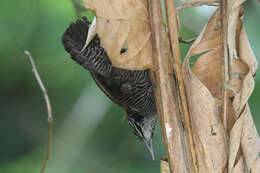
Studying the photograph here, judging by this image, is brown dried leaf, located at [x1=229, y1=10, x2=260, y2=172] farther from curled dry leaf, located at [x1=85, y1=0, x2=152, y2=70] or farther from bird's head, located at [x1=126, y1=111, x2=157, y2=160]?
bird's head, located at [x1=126, y1=111, x2=157, y2=160]

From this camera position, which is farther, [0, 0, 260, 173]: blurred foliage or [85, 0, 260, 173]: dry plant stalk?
[0, 0, 260, 173]: blurred foliage

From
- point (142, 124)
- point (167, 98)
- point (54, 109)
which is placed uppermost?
point (167, 98)

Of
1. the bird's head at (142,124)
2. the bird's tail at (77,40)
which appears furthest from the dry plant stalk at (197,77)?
the bird's head at (142,124)

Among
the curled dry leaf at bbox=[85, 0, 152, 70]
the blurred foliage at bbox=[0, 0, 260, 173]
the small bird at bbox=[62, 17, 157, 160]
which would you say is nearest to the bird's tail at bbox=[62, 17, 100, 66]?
the small bird at bbox=[62, 17, 157, 160]

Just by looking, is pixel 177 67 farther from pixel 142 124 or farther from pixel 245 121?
pixel 142 124

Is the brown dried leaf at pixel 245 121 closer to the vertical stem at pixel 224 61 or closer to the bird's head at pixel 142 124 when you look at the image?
the vertical stem at pixel 224 61

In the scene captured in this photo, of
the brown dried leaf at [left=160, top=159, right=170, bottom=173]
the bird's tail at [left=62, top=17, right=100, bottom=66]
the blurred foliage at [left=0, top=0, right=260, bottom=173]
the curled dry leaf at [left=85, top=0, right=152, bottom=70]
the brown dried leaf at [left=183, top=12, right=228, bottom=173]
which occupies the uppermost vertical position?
the curled dry leaf at [left=85, top=0, right=152, bottom=70]

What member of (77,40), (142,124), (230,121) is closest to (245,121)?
(230,121)

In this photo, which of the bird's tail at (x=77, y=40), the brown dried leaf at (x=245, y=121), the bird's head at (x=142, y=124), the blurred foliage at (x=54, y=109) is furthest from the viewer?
the blurred foliage at (x=54, y=109)
